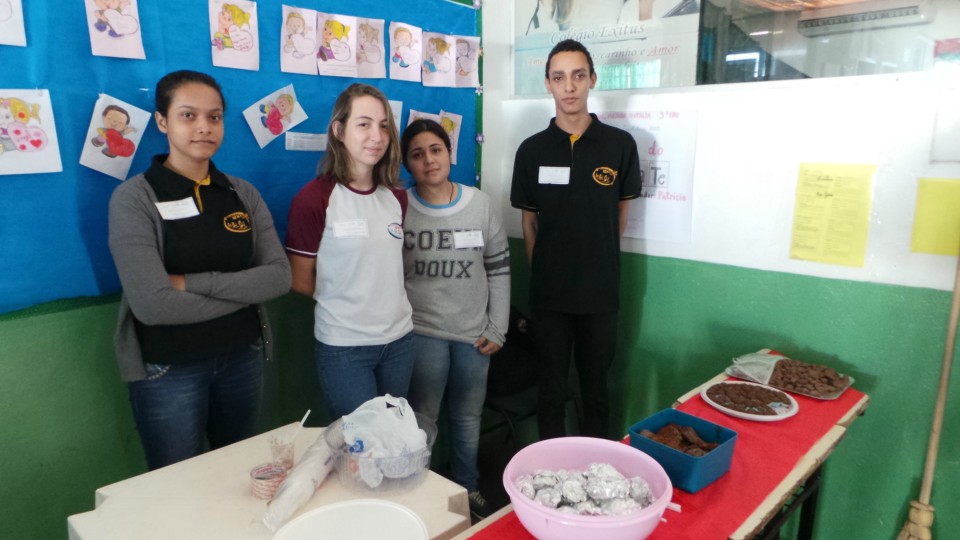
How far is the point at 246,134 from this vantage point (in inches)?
76.7

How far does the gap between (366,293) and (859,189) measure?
63.3 inches

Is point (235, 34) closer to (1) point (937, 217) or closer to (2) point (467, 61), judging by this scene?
(2) point (467, 61)

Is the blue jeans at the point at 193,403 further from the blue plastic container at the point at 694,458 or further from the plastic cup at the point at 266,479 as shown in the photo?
the blue plastic container at the point at 694,458

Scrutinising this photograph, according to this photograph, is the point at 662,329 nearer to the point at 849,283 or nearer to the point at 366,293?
the point at 849,283

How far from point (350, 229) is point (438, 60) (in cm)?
111

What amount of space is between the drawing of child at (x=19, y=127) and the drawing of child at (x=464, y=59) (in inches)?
63.0

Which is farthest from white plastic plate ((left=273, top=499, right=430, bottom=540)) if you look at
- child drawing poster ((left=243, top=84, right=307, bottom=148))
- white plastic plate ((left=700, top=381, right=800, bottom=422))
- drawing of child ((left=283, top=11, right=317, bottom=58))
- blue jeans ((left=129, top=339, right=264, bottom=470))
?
drawing of child ((left=283, top=11, right=317, bottom=58))

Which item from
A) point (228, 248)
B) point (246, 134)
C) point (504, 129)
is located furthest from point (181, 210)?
point (504, 129)

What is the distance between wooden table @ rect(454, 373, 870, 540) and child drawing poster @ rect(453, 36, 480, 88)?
1.65m

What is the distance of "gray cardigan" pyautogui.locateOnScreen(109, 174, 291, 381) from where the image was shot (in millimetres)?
1412

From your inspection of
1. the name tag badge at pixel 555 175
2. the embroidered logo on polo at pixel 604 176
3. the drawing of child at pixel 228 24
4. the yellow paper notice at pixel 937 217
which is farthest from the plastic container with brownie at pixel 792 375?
the drawing of child at pixel 228 24

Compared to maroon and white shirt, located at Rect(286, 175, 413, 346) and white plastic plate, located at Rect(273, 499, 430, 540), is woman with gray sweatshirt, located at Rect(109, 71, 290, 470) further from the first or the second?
white plastic plate, located at Rect(273, 499, 430, 540)

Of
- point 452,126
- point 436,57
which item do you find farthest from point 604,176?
point 436,57

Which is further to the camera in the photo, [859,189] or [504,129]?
[504,129]
